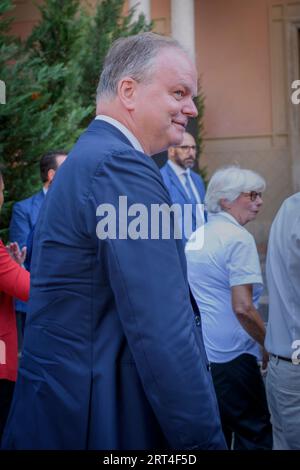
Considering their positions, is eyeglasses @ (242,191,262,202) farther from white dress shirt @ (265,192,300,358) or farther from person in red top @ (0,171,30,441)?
person in red top @ (0,171,30,441)

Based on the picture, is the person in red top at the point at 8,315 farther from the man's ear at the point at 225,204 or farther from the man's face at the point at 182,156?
the man's face at the point at 182,156

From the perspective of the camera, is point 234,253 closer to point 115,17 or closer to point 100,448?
point 100,448

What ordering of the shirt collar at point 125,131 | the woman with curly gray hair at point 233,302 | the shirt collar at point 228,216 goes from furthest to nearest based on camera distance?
1. the shirt collar at point 228,216
2. the woman with curly gray hair at point 233,302
3. the shirt collar at point 125,131

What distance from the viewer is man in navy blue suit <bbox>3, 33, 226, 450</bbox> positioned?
1.47m

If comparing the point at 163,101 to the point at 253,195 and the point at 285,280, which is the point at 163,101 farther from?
the point at 253,195

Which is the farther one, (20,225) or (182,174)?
(182,174)

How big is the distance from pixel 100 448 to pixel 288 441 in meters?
1.16

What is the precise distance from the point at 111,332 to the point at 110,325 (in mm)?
16

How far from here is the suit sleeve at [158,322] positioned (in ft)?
4.80

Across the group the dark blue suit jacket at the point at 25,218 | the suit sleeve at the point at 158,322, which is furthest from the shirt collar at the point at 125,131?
the dark blue suit jacket at the point at 25,218

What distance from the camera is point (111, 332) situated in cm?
154

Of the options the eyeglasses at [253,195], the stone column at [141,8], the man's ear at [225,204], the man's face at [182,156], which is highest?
the stone column at [141,8]

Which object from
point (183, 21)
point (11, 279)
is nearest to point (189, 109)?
point (11, 279)
